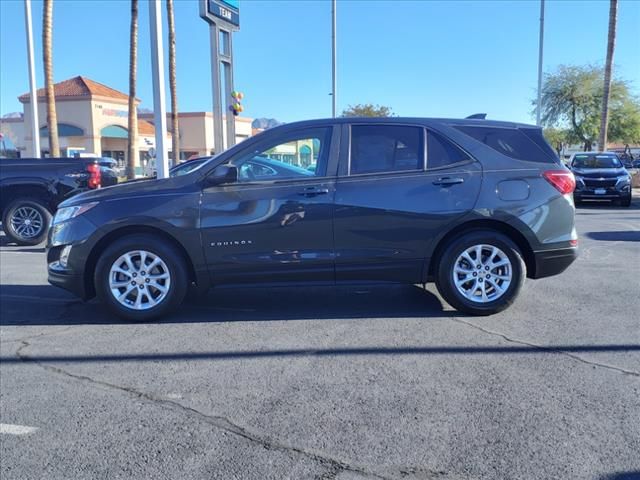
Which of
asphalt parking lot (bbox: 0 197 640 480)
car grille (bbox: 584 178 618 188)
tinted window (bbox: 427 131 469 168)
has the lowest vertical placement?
asphalt parking lot (bbox: 0 197 640 480)

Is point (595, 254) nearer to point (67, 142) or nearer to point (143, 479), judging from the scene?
point (143, 479)

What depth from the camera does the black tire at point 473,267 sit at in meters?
5.34

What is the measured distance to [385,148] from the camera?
541 centimetres

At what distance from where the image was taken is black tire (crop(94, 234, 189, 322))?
207 inches

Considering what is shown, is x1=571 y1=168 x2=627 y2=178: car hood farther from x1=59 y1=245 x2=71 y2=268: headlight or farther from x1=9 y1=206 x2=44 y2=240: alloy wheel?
x1=59 y1=245 x2=71 y2=268: headlight

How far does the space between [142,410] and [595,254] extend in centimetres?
759

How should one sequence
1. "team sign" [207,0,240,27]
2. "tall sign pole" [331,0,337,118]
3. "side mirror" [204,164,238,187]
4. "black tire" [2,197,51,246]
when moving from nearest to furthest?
"side mirror" [204,164,238,187] → "black tire" [2,197,51,246] → "team sign" [207,0,240,27] → "tall sign pole" [331,0,337,118]

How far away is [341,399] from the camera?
3.66 m

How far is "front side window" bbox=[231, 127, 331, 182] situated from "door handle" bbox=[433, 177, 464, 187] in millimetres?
1085

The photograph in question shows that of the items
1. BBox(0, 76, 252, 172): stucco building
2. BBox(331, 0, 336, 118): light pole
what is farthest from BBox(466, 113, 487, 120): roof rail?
BBox(0, 76, 252, 172): stucco building

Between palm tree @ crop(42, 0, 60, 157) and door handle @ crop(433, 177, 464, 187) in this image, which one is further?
palm tree @ crop(42, 0, 60, 157)

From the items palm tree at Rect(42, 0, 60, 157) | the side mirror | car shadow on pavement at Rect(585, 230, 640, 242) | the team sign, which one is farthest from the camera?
palm tree at Rect(42, 0, 60, 157)

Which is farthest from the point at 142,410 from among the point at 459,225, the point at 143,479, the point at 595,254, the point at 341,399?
the point at 595,254

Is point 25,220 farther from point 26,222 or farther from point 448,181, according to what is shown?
point 448,181
